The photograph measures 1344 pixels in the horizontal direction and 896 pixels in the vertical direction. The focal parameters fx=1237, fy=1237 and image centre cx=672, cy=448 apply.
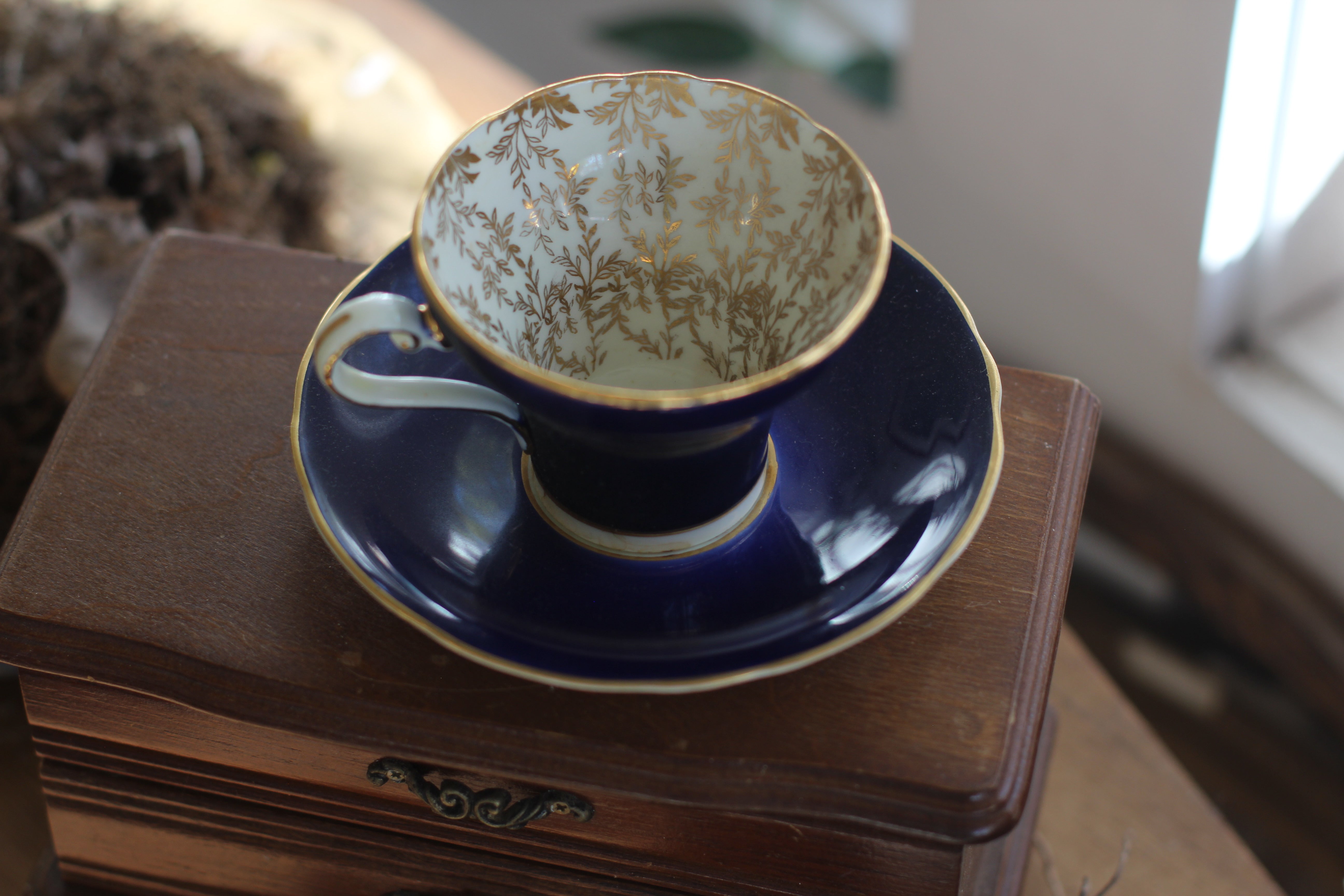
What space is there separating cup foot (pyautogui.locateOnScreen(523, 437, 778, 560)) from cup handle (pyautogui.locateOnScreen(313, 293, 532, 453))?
28 millimetres

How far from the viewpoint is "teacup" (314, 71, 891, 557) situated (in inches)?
13.5

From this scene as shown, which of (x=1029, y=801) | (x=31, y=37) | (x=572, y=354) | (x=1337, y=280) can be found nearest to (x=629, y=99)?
(x=572, y=354)

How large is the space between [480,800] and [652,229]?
0.65 feet

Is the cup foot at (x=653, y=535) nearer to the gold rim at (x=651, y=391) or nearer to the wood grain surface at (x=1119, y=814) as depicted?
the gold rim at (x=651, y=391)

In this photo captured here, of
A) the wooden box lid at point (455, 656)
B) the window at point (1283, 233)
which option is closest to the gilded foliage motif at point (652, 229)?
the wooden box lid at point (455, 656)

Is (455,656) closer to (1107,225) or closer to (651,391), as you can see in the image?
(651,391)

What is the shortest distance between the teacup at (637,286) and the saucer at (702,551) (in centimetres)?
1

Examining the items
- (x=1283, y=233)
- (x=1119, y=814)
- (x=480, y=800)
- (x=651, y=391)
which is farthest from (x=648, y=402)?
(x=1283, y=233)

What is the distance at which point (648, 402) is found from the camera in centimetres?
31

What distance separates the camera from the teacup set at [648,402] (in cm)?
34

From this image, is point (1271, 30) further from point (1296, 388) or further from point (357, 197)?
point (357, 197)

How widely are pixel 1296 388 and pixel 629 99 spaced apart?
2.00 feet

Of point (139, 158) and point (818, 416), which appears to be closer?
point (818, 416)

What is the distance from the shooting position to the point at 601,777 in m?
0.37
